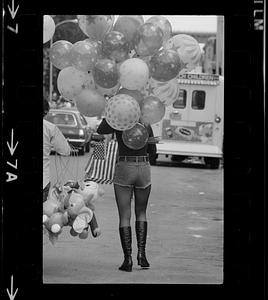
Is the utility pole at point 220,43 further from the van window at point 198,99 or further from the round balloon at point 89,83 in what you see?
the round balloon at point 89,83

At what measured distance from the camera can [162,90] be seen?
5555 millimetres

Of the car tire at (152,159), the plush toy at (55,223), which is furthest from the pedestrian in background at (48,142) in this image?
the car tire at (152,159)

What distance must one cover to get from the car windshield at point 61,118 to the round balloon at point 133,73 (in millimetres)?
423

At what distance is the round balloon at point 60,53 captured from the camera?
18.0 ft

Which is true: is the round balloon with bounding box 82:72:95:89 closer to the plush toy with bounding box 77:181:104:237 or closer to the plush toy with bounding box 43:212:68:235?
the plush toy with bounding box 77:181:104:237

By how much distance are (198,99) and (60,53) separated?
1379mm

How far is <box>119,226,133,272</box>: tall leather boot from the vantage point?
18.3ft

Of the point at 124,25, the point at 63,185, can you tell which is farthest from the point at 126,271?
the point at 124,25

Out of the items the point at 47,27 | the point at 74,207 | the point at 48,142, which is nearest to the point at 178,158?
the point at 74,207

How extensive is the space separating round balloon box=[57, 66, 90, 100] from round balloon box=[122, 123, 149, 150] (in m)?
0.41
